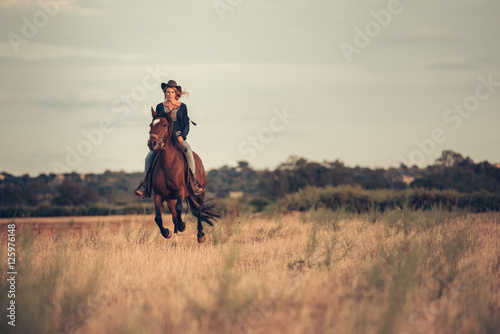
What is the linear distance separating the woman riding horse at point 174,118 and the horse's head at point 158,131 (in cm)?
86

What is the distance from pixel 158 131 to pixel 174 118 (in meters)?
1.51

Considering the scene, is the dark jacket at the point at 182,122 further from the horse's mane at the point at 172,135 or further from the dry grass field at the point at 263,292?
the dry grass field at the point at 263,292

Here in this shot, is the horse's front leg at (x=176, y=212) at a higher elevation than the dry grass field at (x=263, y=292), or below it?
higher

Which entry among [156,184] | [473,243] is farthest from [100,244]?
[473,243]

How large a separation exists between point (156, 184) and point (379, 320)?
291 inches

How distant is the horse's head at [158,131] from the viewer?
1088 centimetres

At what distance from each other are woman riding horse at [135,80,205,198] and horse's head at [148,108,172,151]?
0.86 m

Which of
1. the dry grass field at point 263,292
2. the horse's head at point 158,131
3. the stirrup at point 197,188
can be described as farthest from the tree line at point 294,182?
the dry grass field at point 263,292

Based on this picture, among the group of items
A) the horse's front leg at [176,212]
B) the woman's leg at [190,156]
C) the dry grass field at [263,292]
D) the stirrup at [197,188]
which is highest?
the woman's leg at [190,156]

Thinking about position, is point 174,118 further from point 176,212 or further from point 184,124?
point 176,212

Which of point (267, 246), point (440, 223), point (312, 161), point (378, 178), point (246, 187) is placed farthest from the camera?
point (246, 187)

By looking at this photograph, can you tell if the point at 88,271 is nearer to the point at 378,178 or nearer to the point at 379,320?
the point at 379,320

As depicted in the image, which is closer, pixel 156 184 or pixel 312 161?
pixel 156 184

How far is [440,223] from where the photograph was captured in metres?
15.3
